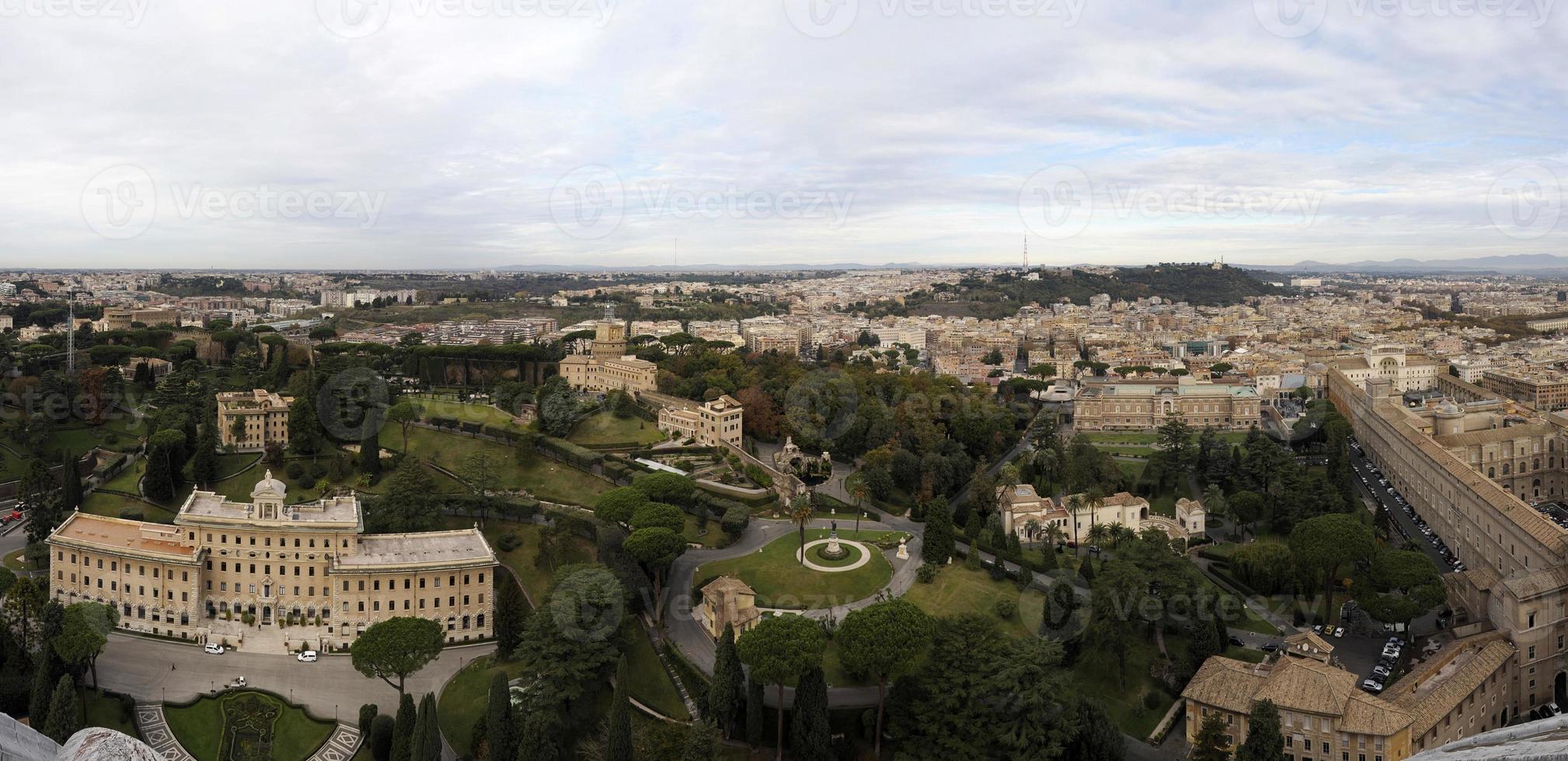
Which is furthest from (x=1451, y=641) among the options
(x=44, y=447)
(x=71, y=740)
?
(x=44, y=447)

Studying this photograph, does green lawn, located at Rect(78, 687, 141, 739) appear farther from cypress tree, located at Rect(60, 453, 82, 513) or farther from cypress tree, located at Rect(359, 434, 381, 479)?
cypress tree, located at Rect(359, 434, 381, 479)

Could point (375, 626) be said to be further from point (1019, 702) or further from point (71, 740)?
point (71, 740)

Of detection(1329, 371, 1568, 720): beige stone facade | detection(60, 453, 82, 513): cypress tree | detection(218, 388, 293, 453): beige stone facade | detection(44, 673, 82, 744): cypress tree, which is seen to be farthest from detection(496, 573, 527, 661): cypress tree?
detection(1329, 371, 1568, 720): beige stone facade

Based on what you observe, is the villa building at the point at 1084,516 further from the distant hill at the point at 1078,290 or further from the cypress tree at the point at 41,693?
the distant hill at the point at 1078,290


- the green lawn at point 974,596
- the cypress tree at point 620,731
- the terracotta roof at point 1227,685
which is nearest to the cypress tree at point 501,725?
the cypress tree at point 620,731

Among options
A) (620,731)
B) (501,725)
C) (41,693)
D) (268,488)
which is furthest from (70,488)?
(620,731)

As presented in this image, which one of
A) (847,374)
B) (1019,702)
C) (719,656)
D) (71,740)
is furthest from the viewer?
(847,374)
